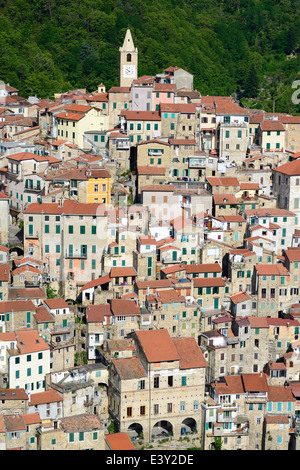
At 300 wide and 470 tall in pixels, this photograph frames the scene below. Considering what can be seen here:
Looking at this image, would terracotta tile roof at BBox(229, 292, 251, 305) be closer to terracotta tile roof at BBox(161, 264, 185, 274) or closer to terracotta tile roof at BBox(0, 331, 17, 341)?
A: terracotta tile roof at BBox(161, 264, 185, 274)

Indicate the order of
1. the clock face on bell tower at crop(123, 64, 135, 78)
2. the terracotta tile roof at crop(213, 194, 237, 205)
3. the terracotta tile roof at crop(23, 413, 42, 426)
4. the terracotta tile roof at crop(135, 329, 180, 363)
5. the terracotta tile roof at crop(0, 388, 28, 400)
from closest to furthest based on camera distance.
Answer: the terracotta tile roof at crop(23, 413, 42, 426) → the terracotta tile roof at crop(0, 388, 28, 400) → the terracotta tile roof at crop(135, 329, 180, 363) → the terracotta tile roof at crop(213, 194, 237, 205) → the clock face on bell tower at crop(123, 64, 135, 78)

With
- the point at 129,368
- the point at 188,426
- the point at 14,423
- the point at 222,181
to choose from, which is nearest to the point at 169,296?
the point at 129,368

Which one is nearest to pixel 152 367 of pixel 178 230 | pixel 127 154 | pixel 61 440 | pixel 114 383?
pixel 114 383

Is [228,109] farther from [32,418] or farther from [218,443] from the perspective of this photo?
[32,418]

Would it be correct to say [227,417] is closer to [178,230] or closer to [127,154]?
[178,230]

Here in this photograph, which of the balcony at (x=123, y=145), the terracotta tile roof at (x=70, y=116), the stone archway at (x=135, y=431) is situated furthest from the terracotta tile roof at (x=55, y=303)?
the terracotta tile roof at (x=70, y=116)

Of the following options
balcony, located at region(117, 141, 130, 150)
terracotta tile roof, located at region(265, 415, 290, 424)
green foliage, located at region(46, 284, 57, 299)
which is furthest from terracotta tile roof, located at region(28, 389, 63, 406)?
balcony, located at region(117, 141, 130, 150)

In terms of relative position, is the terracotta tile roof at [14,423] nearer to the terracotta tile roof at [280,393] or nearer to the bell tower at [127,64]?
the terracotta tile roof at [280,393]
